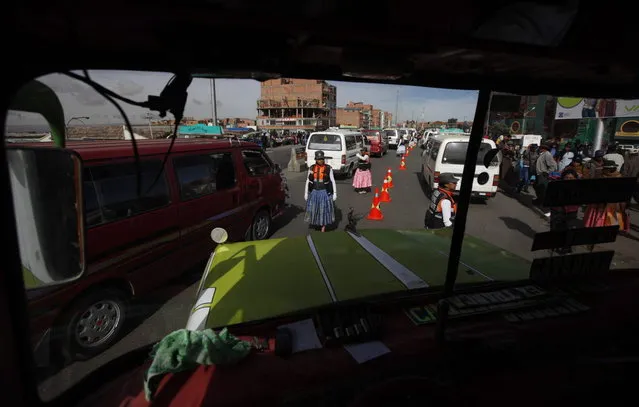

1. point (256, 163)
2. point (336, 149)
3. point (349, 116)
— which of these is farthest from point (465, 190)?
point (349, 116)

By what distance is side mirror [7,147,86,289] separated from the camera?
0.91 meters

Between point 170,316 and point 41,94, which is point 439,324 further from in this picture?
point 170,316

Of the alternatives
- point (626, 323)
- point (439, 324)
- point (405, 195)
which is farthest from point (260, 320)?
point (405, 195)

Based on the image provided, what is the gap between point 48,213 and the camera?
0.99m

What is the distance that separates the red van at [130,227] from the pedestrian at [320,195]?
175 cm

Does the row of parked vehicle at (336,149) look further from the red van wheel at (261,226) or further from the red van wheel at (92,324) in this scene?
the red van wheel at (92,324)

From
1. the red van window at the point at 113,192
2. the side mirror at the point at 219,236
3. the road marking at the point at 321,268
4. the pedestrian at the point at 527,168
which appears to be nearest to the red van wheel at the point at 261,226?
the red van window at the point at 113,192

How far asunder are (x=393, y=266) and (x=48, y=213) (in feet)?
7.24

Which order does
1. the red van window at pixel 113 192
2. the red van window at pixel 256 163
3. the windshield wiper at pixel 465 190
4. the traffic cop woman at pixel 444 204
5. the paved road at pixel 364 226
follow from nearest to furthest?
the windshield wiper at pixel 465 190 → the red van window at pixel 113 192 → the paved road at pixel 364 226 → the traffic cop woman at pixel 444 204 → the red van window at pixel 256 163

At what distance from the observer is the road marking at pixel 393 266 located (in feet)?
7.44

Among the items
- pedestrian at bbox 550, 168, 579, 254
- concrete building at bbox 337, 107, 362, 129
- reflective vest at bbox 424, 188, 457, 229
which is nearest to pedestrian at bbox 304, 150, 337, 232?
reflective vest at bbox 424, 188, 457, 229

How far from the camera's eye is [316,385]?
1384 millimetres

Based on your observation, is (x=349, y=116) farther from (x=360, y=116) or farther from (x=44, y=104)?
(x=44, y=104)

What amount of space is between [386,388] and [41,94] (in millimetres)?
1642
